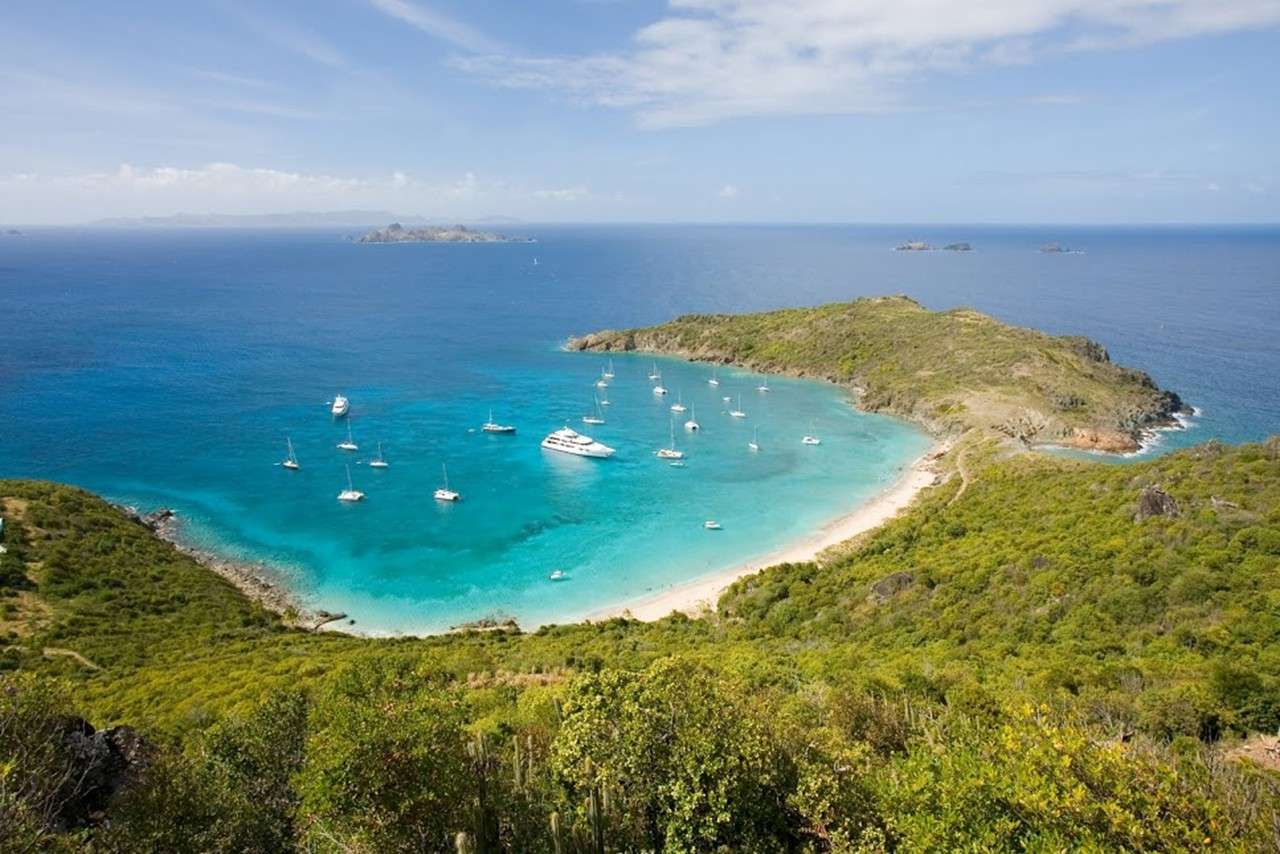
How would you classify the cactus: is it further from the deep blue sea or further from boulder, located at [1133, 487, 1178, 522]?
boulder, located at [1133, 487, 1178, 522]

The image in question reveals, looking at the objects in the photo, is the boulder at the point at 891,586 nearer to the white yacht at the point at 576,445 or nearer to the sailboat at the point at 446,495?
the sailboat at the point at 446,495

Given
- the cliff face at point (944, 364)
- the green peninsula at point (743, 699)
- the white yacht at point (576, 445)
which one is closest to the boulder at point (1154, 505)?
the green peninsula at point (743, 699)

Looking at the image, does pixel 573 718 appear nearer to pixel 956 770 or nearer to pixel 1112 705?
pixel 956 770

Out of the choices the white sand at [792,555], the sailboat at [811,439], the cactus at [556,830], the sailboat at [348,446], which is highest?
the cactus at [556,830]

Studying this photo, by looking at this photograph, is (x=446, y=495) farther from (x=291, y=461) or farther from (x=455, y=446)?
(x=291, y=461)

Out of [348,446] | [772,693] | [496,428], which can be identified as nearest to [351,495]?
[348,446]

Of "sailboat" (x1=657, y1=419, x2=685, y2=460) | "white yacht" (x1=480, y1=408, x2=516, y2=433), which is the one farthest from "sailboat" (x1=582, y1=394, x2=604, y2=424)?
"sailboat" (x1=657, y1=419, x2=685, y2=460)

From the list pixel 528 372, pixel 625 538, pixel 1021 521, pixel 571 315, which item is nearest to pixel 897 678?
pixel 1021 521
